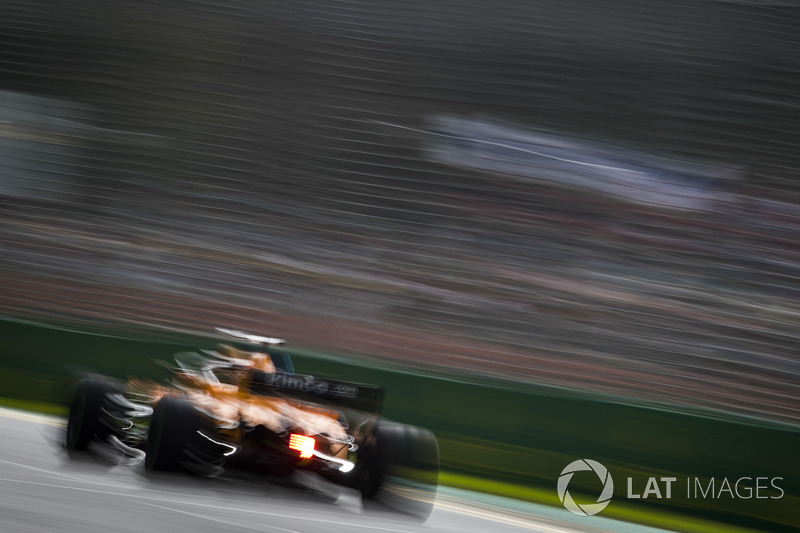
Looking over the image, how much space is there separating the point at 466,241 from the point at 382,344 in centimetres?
228

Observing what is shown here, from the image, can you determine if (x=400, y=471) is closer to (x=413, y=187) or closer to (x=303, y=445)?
(x=303, y=445)

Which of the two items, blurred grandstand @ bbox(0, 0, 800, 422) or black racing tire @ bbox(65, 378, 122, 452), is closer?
black racing tire @ bbox(65, 378, 122, 452)

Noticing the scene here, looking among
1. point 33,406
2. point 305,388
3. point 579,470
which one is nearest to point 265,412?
point 305,388

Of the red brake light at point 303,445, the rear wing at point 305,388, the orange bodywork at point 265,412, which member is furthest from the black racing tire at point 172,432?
the red brake light at point 303,445

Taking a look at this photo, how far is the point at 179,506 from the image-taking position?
16.6ft

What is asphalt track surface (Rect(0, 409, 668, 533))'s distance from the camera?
4.61 m

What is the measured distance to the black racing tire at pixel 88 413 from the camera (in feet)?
19.6

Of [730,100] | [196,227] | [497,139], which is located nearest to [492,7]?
[497,139]

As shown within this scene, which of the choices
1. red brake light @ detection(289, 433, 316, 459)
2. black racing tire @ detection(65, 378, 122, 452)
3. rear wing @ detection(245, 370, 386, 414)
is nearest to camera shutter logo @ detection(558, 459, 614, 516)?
rear wing @ detection(245, 370, 386, 414)

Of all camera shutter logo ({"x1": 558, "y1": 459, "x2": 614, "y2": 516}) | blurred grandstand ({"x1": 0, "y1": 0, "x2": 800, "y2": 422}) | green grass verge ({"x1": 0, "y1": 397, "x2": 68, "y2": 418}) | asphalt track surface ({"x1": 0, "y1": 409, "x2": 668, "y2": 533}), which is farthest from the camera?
blurred grandstand ({"x1": 0, "y1": 0, "x2": 800, "y2": 422})

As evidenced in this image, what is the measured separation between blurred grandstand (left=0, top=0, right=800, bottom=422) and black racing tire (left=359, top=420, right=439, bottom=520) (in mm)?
6808

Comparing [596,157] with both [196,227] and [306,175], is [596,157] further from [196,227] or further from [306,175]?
[196,227]

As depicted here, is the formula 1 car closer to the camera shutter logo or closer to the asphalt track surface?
the asphalt track surface

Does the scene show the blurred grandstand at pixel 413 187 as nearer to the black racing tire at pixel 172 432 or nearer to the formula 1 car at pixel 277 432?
the formula 1 car at pixel 277 432
